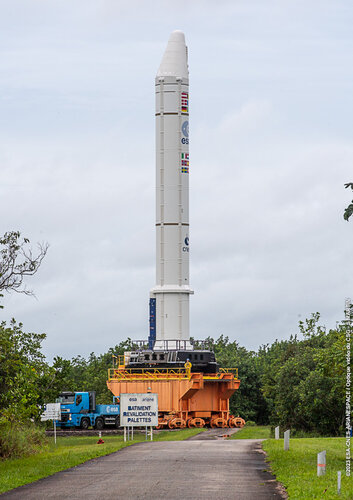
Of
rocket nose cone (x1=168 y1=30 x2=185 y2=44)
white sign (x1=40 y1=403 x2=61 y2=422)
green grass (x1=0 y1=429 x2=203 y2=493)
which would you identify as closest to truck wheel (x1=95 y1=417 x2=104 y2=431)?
white sign (x1=40 y1=403 x2=61 y2=422)

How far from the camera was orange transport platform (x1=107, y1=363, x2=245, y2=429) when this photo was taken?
55688mm

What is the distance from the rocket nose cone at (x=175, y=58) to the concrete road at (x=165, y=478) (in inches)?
1487

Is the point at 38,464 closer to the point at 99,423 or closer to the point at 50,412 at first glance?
the point at 50,412

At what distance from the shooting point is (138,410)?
4006cm

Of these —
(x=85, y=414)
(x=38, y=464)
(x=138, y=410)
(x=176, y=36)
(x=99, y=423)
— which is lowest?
Result: (x=99, y=423)

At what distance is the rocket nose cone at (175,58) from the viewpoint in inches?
2484

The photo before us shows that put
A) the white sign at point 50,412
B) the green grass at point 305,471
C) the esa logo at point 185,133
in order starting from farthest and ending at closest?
the esa logo at point 185,133, the white sign at point 50,412, the green grass at point 305,471

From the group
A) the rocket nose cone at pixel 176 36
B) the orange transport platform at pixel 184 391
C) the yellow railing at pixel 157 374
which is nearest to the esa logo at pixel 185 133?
the rocket nose cone at pixel 176 36

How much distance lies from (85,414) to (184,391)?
6884 millimetres

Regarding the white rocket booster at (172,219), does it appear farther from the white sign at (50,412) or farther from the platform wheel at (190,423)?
the white sign at (50,412)

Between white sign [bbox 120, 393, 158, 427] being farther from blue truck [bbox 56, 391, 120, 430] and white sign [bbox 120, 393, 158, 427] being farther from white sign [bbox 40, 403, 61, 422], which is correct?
blue truck [bbox 56, 391, 120, 430]

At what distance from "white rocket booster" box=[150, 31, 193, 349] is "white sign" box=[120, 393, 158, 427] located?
67.3 feet

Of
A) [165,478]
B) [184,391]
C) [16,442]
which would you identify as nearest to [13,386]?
[16,442]

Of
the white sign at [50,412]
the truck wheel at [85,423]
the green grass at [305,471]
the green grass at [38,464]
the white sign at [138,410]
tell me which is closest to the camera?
the green grass at [305,471]
